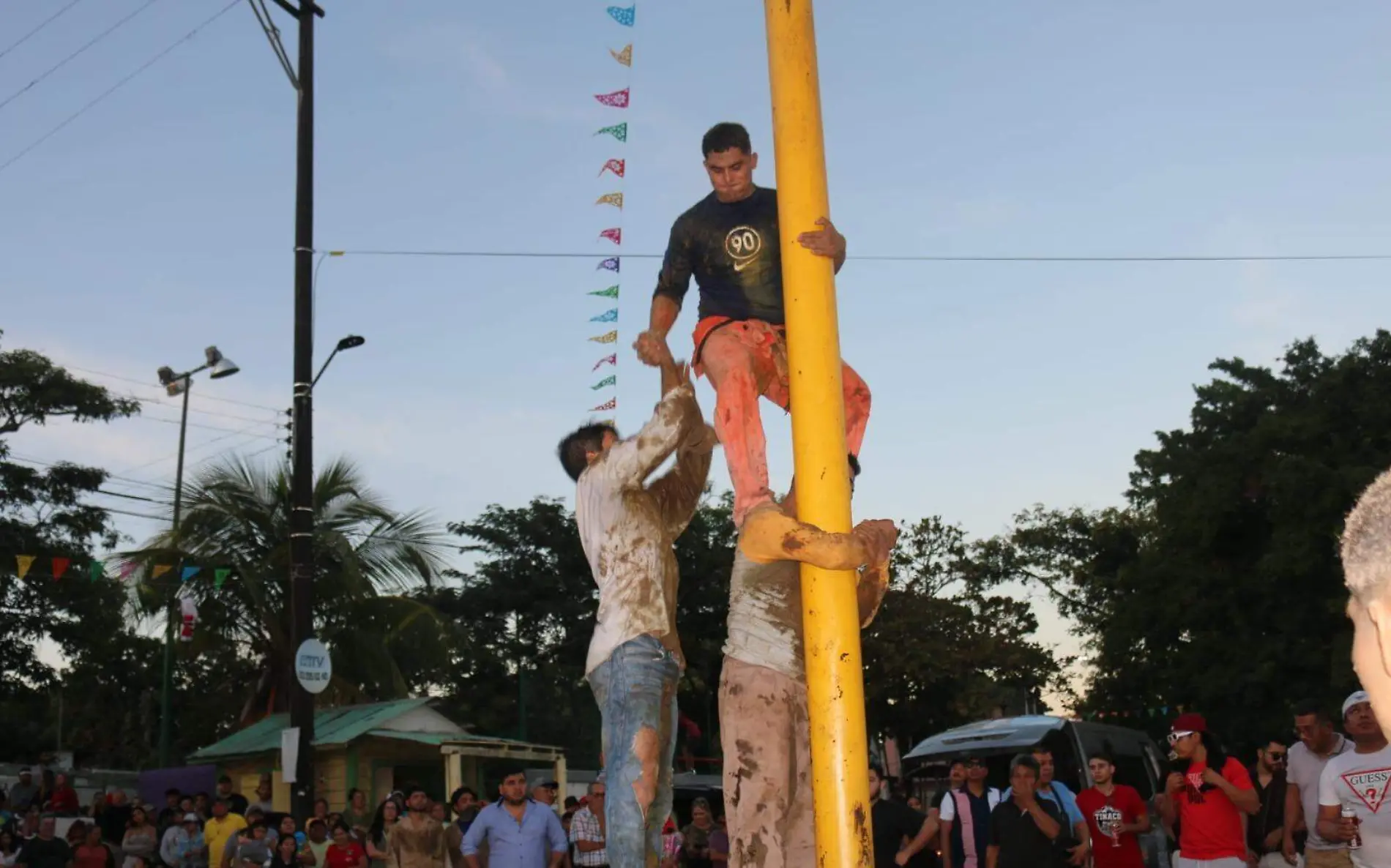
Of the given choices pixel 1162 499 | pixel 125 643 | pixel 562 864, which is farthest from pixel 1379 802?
pixel 125 643

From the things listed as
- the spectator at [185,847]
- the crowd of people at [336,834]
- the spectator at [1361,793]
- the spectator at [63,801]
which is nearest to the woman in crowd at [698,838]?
the crowd of people at [336,834]

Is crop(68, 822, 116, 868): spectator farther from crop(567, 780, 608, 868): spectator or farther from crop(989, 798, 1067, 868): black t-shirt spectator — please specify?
crop(989, 798, 1067, 868): black t-shirt spectator

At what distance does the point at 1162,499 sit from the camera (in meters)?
32.0

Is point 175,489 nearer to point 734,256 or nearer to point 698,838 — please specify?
point 698,838

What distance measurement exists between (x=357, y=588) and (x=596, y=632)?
22.0 metres

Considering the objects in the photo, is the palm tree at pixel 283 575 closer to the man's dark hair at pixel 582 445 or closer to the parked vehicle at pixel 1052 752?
the parked vehicle at pixel 1052 752

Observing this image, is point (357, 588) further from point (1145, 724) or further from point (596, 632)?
point (596, 632)

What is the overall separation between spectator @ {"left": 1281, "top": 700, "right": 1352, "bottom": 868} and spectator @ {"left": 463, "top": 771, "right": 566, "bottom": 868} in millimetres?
5617

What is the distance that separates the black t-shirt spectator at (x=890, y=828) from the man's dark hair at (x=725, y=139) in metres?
8.42

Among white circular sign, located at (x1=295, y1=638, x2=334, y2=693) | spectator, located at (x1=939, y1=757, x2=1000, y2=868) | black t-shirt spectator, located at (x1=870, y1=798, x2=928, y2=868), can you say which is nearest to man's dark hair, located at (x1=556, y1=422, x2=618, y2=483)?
black t-shirt spectator, located at (x1=870, y1=798, x2=928, y2=868)

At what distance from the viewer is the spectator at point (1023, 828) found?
35.4ft

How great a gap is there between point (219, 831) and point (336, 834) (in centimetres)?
209

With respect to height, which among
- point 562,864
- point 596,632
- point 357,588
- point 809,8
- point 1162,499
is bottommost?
point 562,864

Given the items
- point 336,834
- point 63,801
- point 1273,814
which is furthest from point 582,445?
point 63,801
